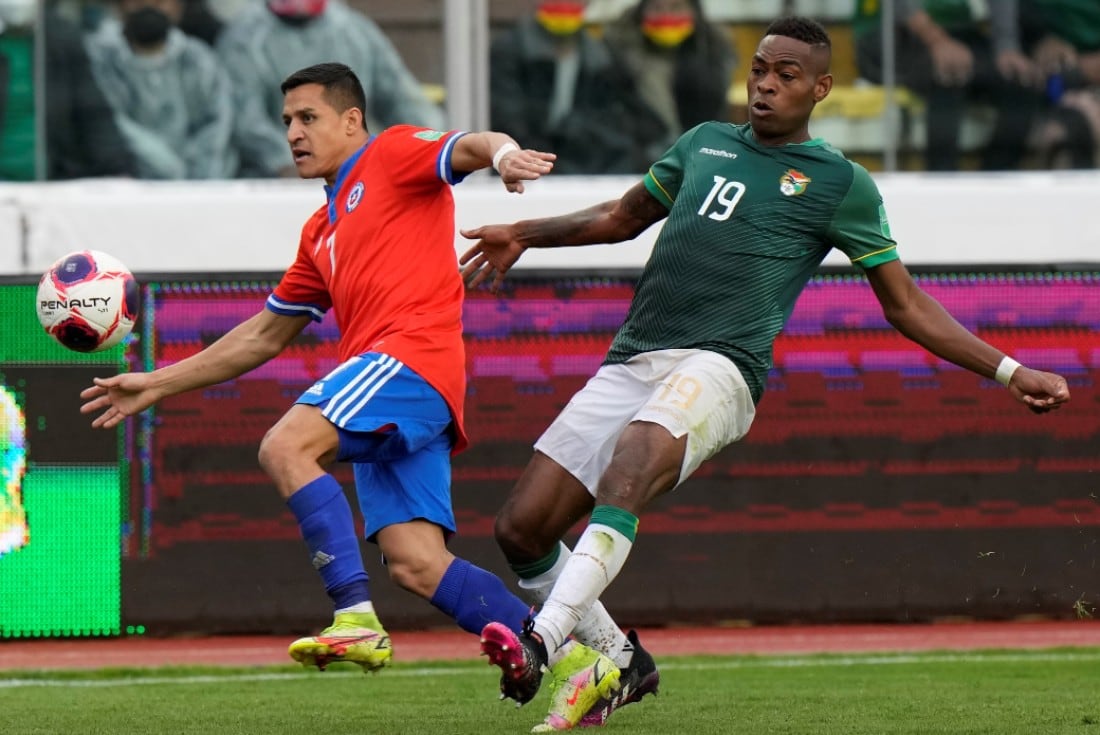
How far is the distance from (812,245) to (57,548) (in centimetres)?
476

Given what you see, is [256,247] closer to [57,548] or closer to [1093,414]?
[57,548]

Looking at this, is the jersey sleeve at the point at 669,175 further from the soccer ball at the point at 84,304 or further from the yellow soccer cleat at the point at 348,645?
the soccer ball at the point at 84,304

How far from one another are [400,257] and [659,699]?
7.01ft

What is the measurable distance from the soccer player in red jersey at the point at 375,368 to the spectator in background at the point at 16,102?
15.1ft

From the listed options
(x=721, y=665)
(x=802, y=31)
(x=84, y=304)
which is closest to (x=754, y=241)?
(x=802, y=31)

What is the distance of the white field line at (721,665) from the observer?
8.09 m

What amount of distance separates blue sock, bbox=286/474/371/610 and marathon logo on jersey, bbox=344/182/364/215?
955 mm

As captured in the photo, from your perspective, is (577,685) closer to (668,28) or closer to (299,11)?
(668,28)

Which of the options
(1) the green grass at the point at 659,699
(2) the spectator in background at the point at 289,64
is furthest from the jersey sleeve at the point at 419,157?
(2) the spectator in background at the point at 289,64

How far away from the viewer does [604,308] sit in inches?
371

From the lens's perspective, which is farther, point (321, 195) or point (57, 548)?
point (321, 195)

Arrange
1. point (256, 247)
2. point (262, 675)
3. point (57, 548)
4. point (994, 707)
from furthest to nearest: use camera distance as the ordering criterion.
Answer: point (256, 247) → point (57, 548) → point (262, 675) → point (994, 707)

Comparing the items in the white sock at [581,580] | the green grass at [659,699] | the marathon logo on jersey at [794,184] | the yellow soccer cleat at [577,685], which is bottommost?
the green grass at [659,699]

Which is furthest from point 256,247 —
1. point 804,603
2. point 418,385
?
point 418,385
